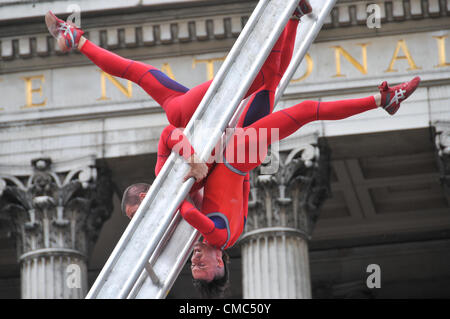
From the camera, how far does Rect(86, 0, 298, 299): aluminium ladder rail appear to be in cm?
626

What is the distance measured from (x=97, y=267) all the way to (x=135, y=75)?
27.3 metres

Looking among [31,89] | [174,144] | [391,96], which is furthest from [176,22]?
[174,144]

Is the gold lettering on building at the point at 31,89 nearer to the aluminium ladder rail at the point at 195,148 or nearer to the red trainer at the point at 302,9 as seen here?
the red trainer at the point at 302,9

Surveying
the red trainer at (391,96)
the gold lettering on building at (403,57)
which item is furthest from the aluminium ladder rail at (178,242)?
the gold lettering on building at (403,57)

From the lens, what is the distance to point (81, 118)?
2664cm

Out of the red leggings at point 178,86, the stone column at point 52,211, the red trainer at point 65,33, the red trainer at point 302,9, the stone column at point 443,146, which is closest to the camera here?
the red trainer at point 302,9

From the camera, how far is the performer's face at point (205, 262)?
7.28m

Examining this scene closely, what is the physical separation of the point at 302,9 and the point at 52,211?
64.6ft

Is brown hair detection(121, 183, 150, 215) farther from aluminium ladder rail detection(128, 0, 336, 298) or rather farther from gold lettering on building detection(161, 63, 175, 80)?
gold lettering on building detection(161, 63, 175, 80)

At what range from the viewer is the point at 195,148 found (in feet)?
21.5

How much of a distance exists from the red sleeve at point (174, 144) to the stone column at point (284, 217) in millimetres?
17944

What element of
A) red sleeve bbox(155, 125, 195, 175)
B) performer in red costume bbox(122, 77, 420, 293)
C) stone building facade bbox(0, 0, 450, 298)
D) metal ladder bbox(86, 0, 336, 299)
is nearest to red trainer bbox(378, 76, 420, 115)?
performer in red costume bbox(122, 77, 420, 293)

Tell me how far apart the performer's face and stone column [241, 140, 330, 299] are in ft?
58.5
